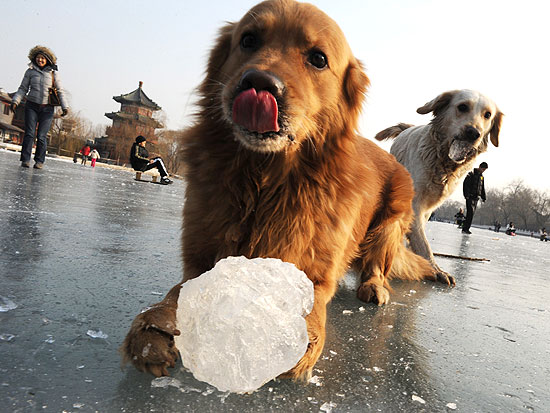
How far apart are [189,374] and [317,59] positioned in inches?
61.4

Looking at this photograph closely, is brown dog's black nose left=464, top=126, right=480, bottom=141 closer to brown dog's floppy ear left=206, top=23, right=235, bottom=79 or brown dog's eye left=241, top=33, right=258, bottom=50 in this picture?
brown dog's floppy ear left=206, top=23, right=235, bottom=79

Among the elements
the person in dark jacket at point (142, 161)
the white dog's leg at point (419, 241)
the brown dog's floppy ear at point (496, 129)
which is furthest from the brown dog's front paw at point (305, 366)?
the person in dark jacket at point (142, 161)

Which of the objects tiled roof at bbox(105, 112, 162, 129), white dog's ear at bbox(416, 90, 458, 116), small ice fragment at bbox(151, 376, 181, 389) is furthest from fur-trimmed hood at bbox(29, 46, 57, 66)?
tiled roof at bbox(105, 112, 162, 129)

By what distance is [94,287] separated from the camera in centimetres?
175

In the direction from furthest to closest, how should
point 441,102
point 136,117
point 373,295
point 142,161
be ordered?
point 136,117, point 142,161, point 441,102, point 373,295

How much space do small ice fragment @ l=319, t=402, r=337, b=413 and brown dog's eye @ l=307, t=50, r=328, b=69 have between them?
5.08ft

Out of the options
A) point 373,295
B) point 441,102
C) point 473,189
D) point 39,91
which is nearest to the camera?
point 373,295

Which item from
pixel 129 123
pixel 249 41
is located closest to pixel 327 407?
pixel 249 41

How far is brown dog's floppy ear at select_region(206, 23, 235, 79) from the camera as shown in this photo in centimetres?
226

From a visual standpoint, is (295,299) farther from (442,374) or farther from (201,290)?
(442,374)

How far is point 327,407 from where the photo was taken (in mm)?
1043

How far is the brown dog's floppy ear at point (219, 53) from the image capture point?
2.26m

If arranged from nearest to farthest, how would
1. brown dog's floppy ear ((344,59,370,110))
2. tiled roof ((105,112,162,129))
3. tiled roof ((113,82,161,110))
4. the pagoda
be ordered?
brown dog's floppy ear ((344,59,370,110))
the pagoda
tiled roof ((105,112,162,129))
tiled roof ((113,82,161,110))

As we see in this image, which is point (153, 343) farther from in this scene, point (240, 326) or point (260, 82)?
point (260, 82)
